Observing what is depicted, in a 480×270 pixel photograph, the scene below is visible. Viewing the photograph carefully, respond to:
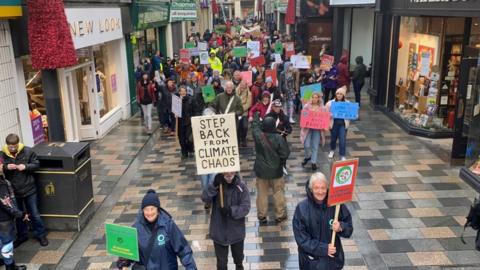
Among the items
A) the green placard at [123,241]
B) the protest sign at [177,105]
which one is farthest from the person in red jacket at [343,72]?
the green placard at [123,241]

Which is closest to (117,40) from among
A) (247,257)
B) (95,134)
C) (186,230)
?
(95,134)

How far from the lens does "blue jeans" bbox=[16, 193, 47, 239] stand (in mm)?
7227

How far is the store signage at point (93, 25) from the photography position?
37.3ft

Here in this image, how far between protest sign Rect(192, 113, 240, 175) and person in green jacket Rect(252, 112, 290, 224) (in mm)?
1728

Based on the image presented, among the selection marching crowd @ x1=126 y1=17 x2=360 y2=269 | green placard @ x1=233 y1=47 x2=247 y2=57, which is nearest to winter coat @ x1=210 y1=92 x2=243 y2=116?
marching crowd @ x1=126 y1=17 x2=360 y2=269

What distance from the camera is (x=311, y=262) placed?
4891mm

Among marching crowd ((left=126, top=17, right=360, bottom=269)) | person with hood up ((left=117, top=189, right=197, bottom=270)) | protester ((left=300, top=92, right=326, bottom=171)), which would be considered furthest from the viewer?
protester ((left=300, top=92, right=326, bottom=171))

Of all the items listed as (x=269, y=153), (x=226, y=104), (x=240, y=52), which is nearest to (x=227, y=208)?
(x=269, y=153)

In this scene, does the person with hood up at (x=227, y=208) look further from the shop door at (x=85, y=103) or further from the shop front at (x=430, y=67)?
the shop door at (x=85, y=103)

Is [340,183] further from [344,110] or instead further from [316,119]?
[344,110]

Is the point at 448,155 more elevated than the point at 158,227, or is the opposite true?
the point at 158,227

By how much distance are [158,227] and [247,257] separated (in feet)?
8.58

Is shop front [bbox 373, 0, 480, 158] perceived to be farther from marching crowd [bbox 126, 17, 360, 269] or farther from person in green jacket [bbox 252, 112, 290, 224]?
person in green jacket [bbox 252, 112, 290, 224]

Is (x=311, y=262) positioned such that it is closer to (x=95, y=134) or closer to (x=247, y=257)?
(x=247, y=257)
